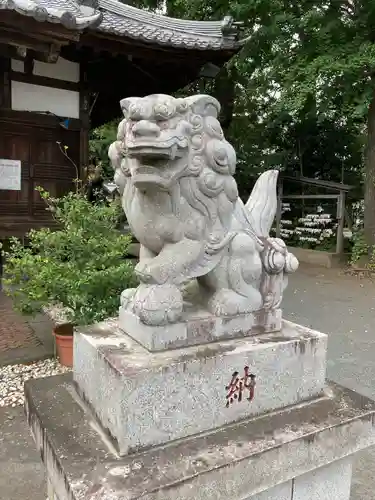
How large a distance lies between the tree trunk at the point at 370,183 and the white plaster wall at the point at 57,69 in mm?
5890

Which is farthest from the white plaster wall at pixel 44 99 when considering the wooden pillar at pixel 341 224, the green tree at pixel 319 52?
the wooden pillar at pixel 341 224

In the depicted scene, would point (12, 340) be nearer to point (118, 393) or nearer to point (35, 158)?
point (35, 158)

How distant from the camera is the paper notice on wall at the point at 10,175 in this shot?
519 cm

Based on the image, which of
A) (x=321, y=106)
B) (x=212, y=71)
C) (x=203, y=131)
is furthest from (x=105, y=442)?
(x=321, y=106)

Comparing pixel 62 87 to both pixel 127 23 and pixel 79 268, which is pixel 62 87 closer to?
pixel 127 23

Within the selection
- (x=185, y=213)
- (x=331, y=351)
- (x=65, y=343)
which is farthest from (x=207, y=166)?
(x=331, y=351)

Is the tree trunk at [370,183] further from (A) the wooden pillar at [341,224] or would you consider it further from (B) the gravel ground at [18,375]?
(B) the gravel ground at [18,375]

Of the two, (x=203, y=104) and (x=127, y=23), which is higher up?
(x=127, y=23)

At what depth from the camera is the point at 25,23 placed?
12.6 feet

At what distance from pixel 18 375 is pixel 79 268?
994mm

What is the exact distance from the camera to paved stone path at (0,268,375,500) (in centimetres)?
217

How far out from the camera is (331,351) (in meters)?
4.05

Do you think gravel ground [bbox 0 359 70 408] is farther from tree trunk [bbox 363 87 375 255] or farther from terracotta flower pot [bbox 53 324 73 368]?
tree trunk [bbox 363 87 375 255]

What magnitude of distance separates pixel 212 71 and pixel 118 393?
6261mm
